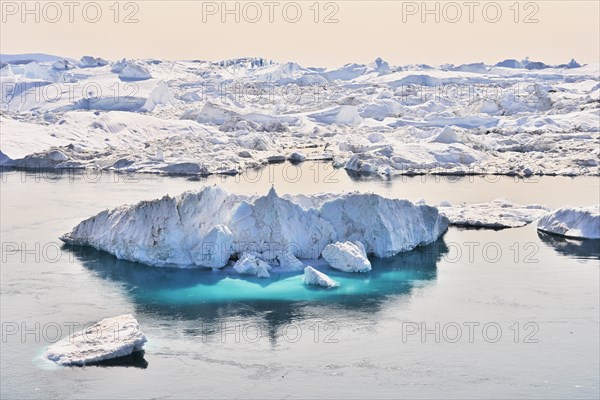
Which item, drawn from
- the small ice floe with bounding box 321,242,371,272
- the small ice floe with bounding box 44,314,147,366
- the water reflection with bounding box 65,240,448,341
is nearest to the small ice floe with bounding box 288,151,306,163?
the water reflection with bounding box 65,240,448,341

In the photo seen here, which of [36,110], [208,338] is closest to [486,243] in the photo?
[208,338]

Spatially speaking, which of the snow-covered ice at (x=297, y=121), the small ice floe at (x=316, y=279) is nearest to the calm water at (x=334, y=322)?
the small ice floe at (x=316, y=279)

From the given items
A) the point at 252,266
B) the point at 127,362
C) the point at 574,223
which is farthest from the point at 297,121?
the point at 127,362

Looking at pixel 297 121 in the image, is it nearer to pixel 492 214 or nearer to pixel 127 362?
pixel 492 214

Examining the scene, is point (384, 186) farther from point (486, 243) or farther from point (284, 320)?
point (284, 320)

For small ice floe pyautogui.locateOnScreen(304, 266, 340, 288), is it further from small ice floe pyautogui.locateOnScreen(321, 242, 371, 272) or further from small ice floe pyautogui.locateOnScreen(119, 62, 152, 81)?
small ice floe pyautogui.locateOnScreen(119, 62, 152, 81)

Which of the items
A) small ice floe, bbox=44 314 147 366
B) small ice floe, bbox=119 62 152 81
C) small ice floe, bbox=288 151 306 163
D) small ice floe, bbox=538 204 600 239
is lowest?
small ice floe, bbox=44 314 147 366
